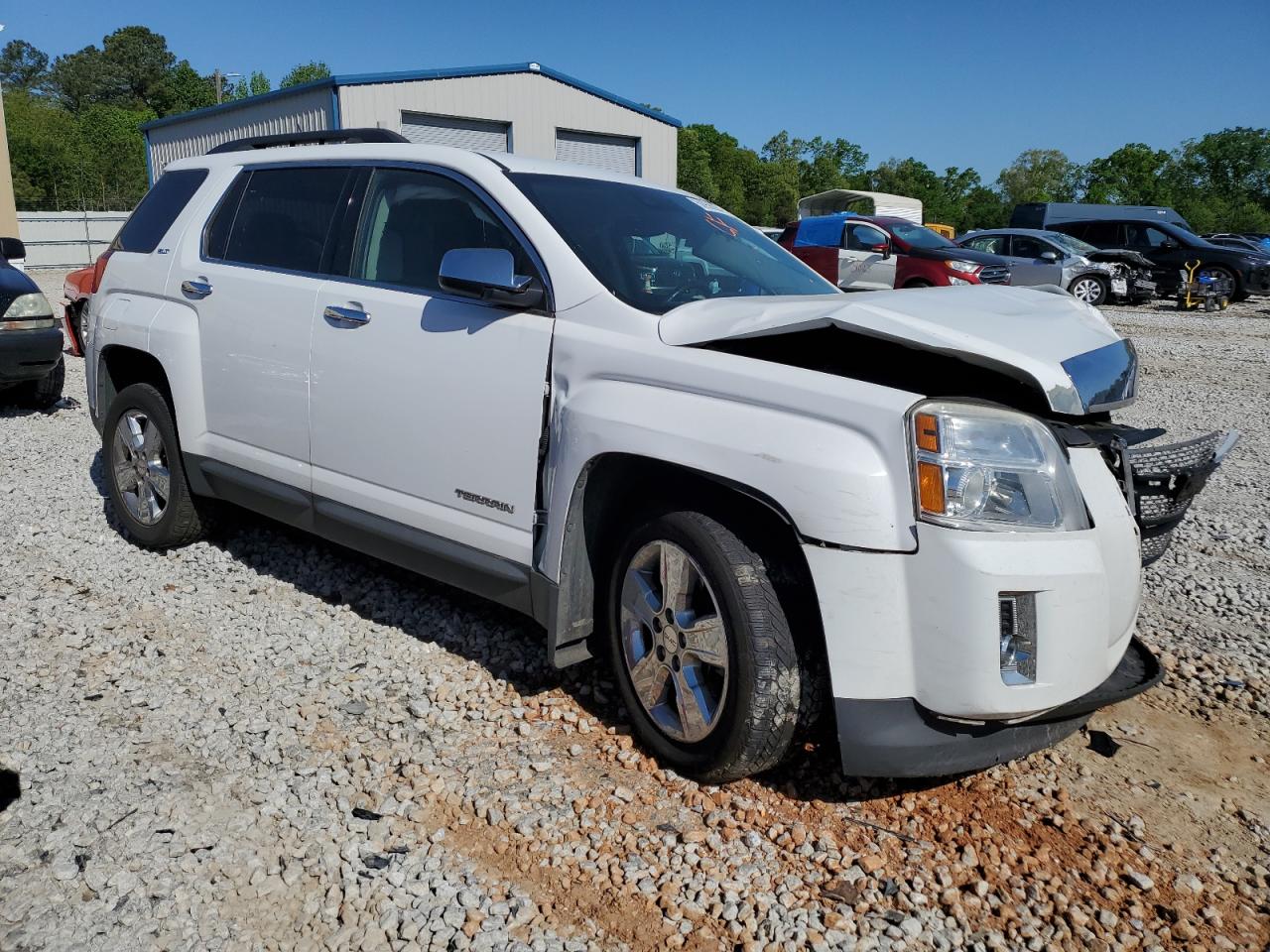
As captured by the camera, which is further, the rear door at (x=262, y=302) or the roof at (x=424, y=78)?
the roof at (x=424, y=78)

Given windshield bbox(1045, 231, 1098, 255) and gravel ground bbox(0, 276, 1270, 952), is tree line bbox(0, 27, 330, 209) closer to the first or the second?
windshield bbox(1045, 231, 1098, 255)

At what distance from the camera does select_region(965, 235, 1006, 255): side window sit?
836 inches

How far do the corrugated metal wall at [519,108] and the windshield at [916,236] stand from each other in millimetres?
8063

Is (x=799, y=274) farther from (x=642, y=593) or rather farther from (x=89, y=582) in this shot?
(x=89, y=582)

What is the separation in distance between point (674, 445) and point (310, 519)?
193 cm

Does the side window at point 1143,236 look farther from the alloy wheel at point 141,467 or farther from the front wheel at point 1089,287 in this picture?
the alloy wheel at point 141,467

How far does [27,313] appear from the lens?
808 centimetres

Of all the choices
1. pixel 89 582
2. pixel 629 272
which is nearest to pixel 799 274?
pixel 629 272

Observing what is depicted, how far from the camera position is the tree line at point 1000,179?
76.8 metres

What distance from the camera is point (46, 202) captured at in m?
50.9

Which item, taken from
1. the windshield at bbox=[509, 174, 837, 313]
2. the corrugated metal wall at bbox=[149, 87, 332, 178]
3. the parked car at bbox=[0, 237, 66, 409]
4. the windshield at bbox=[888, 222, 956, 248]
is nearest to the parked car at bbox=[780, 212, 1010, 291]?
the windshield at bbox=[888, 222, 956, 248]

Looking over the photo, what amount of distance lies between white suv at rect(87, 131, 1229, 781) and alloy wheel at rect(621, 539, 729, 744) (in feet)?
0.04

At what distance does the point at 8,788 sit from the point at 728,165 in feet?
348

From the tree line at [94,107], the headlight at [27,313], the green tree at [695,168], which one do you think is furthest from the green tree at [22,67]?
the headlight at [27,313]
